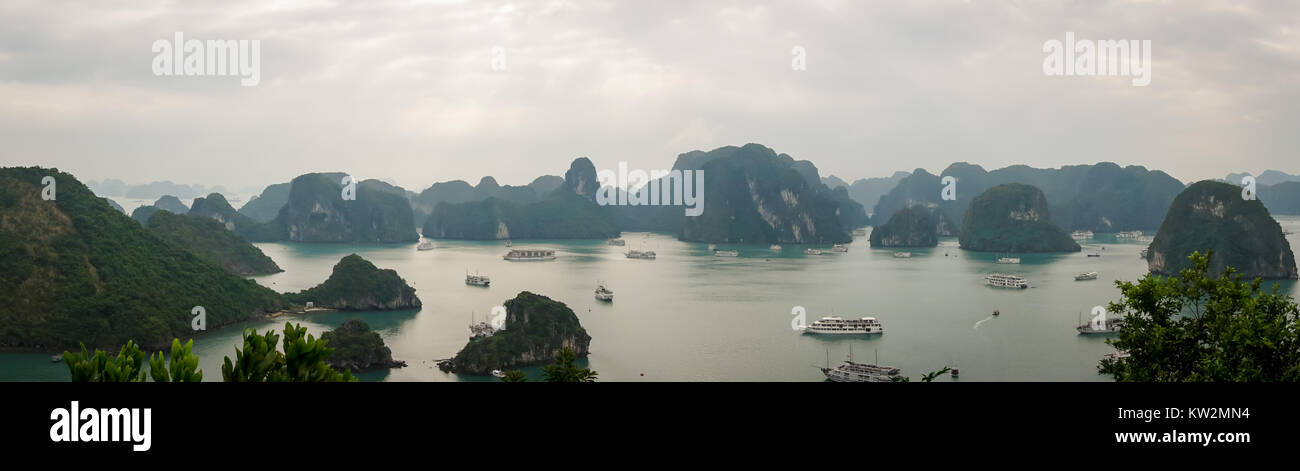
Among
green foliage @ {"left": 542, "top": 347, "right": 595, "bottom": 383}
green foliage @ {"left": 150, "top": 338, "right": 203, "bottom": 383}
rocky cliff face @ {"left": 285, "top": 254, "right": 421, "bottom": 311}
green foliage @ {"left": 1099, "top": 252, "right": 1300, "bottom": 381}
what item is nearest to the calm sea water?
rocky cliff face @ {"left": 285, "top": 254, "right": 421, "bottom": 311}

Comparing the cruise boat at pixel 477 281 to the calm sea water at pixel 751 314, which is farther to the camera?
the cruise boat at pixel 477 281

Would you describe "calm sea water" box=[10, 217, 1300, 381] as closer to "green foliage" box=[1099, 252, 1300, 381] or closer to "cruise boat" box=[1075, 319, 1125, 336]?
"cruise boat" box=[1075, 319, 1125, 336]

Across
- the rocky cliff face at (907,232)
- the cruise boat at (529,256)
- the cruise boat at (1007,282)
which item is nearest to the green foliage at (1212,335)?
the cruise boat at (1007,282)

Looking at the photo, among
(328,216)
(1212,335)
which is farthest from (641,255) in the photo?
(1212,335)

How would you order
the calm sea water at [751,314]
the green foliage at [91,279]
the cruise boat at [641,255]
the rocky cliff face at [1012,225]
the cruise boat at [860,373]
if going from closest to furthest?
1. the cruise boat at [860,373]
2. the calm sea water at [751,314]
3. the green foliage at [91,279]
4. the cruise boat at [641,255]
5. the rocky cliff face at [1012,225]

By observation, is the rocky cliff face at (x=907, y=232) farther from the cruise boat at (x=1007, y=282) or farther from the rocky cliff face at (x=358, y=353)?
the rocky cliff face at (x=358, y=353)
